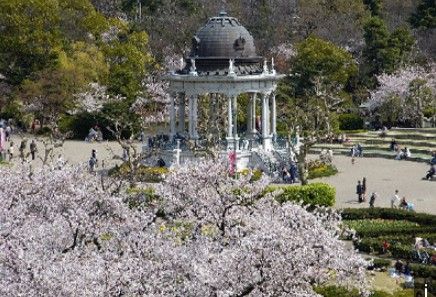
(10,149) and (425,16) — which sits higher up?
(425,16)

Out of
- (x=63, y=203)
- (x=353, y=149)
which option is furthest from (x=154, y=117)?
(x=63, y=203)

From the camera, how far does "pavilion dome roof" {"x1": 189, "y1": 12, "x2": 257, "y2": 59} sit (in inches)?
2324

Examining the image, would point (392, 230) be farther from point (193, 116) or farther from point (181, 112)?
point (181, 112)

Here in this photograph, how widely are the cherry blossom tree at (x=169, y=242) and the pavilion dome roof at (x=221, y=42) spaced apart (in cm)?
2476

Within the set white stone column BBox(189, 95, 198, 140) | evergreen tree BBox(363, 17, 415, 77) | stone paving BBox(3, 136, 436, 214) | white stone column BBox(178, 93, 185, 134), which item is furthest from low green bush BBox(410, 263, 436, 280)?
evergreen tree BBox(363, 17, 415, 77)

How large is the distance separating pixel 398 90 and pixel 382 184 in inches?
989

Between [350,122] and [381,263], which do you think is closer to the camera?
[381,263]

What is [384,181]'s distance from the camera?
55781 mm

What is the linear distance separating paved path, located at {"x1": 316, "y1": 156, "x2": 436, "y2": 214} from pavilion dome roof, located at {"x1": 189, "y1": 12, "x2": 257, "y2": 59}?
30.6 ft

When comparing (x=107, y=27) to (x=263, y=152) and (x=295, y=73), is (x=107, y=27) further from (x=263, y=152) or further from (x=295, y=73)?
(x=263, y=152)

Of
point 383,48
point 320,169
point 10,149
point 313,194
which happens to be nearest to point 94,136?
point 10,149

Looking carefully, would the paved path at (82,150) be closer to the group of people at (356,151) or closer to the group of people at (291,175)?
the group of people at (291,175)

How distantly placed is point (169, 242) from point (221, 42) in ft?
109

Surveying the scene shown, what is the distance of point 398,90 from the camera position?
7850 cm
